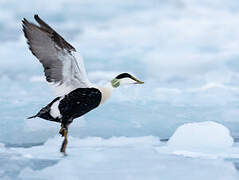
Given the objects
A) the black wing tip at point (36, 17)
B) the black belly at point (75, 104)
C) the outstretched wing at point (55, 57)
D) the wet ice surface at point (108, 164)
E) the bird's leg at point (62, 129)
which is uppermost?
the black wing tip at point (36, 17)

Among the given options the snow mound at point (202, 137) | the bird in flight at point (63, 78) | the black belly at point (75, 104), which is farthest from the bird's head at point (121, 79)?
the snow mound at point (202, 137)

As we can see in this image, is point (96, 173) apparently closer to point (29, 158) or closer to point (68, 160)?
point (68, 160)

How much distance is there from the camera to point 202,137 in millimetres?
6719

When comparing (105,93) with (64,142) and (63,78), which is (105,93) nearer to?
(63,78)

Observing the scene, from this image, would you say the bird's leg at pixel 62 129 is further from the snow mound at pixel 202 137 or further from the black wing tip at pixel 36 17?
the snow mound at pixel 202 137

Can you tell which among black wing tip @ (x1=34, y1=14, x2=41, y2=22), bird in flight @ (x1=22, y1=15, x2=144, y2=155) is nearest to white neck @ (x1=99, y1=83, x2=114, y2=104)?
bird in flight @ (x1=22, y1=15, x2=144, y2=155)

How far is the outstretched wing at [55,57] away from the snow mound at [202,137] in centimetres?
186

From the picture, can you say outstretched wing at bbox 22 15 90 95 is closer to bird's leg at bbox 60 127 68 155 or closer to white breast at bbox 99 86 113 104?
white breast at bbox 99 86 113 104

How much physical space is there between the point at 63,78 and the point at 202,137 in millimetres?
2672

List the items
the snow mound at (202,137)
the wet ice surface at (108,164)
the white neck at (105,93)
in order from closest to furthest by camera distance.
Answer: the wet ice surface at (108,164), the white neck at (105,93), the snow mound at (202,137)

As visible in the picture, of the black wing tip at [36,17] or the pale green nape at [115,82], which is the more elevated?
the black wing tip at [36,17]

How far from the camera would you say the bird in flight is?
4625 mm

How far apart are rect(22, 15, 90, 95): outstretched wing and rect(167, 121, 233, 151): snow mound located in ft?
6.11

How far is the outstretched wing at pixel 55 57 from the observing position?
15.1 ft
